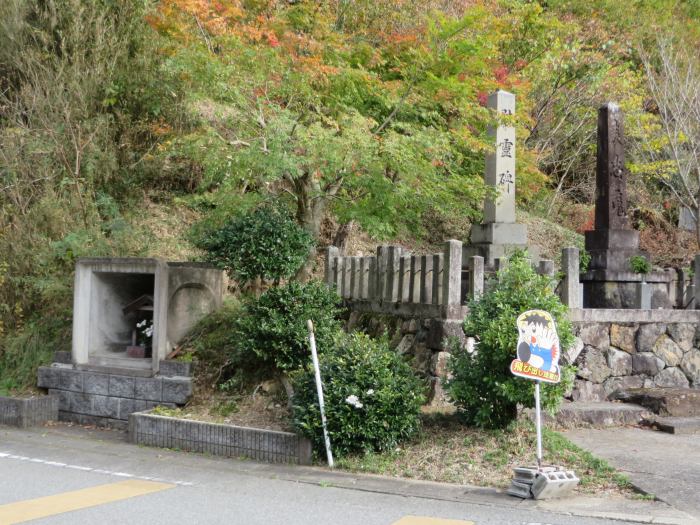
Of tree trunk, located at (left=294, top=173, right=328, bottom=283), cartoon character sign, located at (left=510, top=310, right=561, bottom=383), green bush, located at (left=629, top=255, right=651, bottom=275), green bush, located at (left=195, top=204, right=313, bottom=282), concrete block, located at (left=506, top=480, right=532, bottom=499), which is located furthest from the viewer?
green bush, located at (left=629, top=255, right=651, bottom=275)

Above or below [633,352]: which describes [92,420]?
below

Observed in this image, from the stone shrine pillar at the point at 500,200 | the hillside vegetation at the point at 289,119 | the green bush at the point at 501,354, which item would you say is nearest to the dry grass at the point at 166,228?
the hillside vegetation at the point at 289,119

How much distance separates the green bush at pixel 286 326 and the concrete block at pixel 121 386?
216cm

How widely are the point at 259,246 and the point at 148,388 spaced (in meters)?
2.73

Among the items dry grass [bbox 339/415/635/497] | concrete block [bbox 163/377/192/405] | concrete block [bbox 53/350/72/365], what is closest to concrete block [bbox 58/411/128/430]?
concrete block [bbox 53/350/72/365]

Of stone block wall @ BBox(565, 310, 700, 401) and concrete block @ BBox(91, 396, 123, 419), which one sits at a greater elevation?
stone block wall @ BBox(565, 310, 700, 401)

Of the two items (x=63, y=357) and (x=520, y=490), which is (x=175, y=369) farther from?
(x=520, y=490)

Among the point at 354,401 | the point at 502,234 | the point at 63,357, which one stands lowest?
the point at 63,357

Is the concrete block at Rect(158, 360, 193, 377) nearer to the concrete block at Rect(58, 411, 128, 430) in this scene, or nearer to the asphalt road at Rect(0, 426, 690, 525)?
the concrete block at Rect(58, 411, 128, 430)

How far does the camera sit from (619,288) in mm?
13344

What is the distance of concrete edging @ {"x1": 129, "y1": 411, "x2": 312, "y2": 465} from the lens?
28.8 feet

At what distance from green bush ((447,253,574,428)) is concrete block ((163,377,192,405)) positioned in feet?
13.6

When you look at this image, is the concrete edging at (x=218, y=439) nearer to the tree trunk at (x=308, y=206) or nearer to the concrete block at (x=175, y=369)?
the concrete block at (x=175, y=369)

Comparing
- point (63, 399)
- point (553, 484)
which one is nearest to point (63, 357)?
point (63, 399)
